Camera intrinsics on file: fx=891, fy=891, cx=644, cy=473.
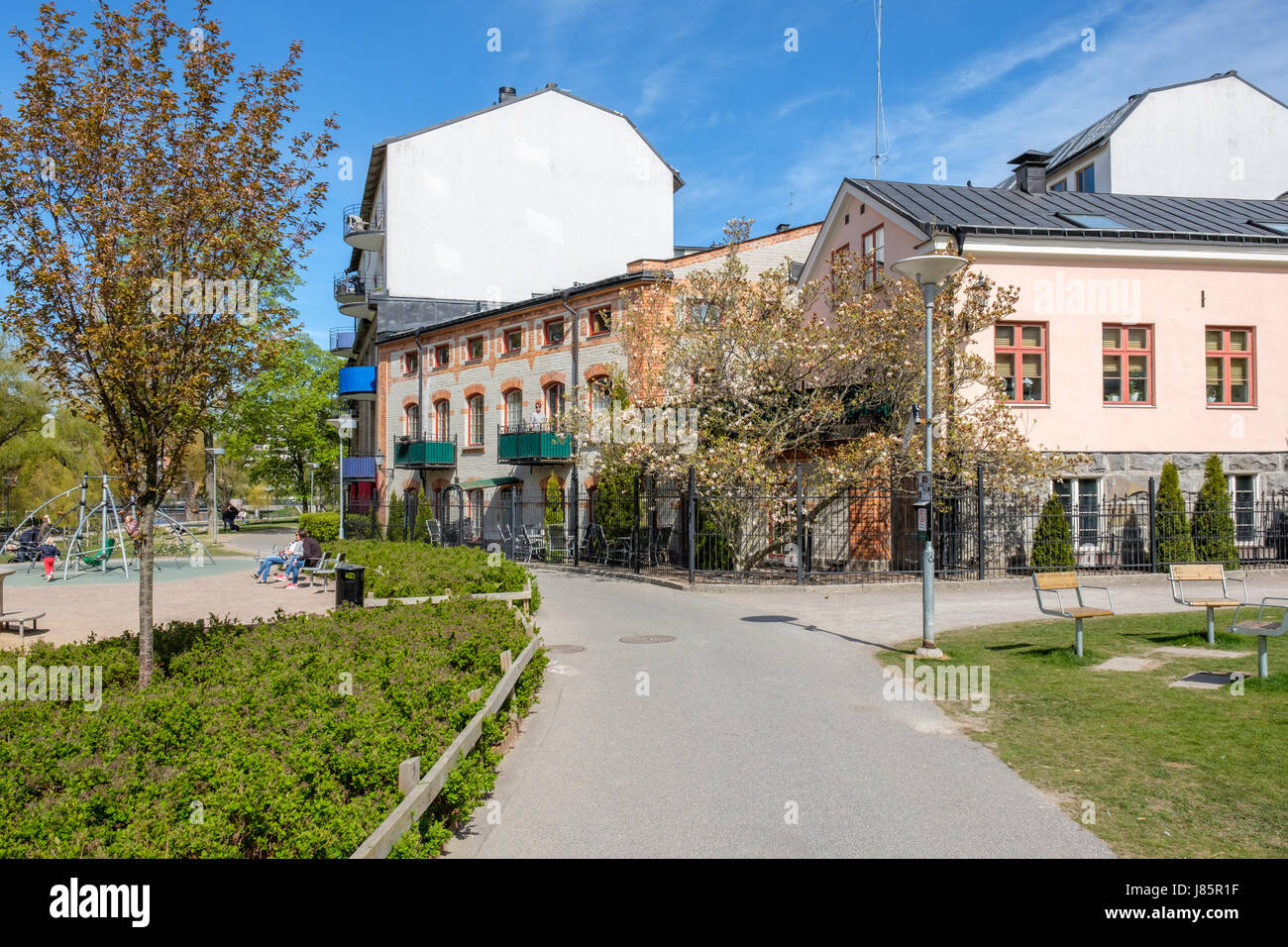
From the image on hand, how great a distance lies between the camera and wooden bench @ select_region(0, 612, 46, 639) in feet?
43.6

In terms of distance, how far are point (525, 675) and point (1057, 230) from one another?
1815 cm

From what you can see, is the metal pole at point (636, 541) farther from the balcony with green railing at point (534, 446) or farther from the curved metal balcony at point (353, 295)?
the curved metal balcony at point (353, 295)

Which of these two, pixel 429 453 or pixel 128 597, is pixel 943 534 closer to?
pixel 128 597

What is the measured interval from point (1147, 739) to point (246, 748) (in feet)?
21.3

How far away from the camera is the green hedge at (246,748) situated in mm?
4039

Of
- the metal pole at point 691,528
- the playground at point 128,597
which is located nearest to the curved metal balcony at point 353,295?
the playground at point 128,597

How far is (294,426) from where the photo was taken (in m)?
53.8

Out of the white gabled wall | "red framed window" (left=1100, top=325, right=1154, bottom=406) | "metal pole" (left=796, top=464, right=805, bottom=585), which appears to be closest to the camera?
"metal pole" (left=796, top=464, right=805, bottom=585)

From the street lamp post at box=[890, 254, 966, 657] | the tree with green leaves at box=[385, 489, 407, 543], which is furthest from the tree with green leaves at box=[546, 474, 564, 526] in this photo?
the street lamp post at box=[890, 254, 966, 657]

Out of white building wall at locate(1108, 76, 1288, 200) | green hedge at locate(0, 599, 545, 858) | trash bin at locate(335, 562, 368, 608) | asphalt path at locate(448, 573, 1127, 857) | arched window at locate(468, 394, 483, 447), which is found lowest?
asphalt path at locate(448, 573, 1127, 857)

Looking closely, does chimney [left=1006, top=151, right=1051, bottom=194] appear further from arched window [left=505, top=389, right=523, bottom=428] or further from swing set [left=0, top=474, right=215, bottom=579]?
swing set [left=0, top=474, right=215, bottom=579]

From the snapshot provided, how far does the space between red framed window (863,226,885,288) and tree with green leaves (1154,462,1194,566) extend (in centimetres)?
830

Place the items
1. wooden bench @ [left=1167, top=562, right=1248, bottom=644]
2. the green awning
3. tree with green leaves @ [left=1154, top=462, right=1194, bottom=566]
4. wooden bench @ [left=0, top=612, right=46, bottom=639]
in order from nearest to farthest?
1. wooden bench @ [left=1167, top=562, right=1248, bottom=644]
2. wooden bench @ [left=0, top=612, right=46, bottom=639]
3. tree with green leaves @ [left=1154, top=462, right=1194, bottom=566]
4. the green awning
